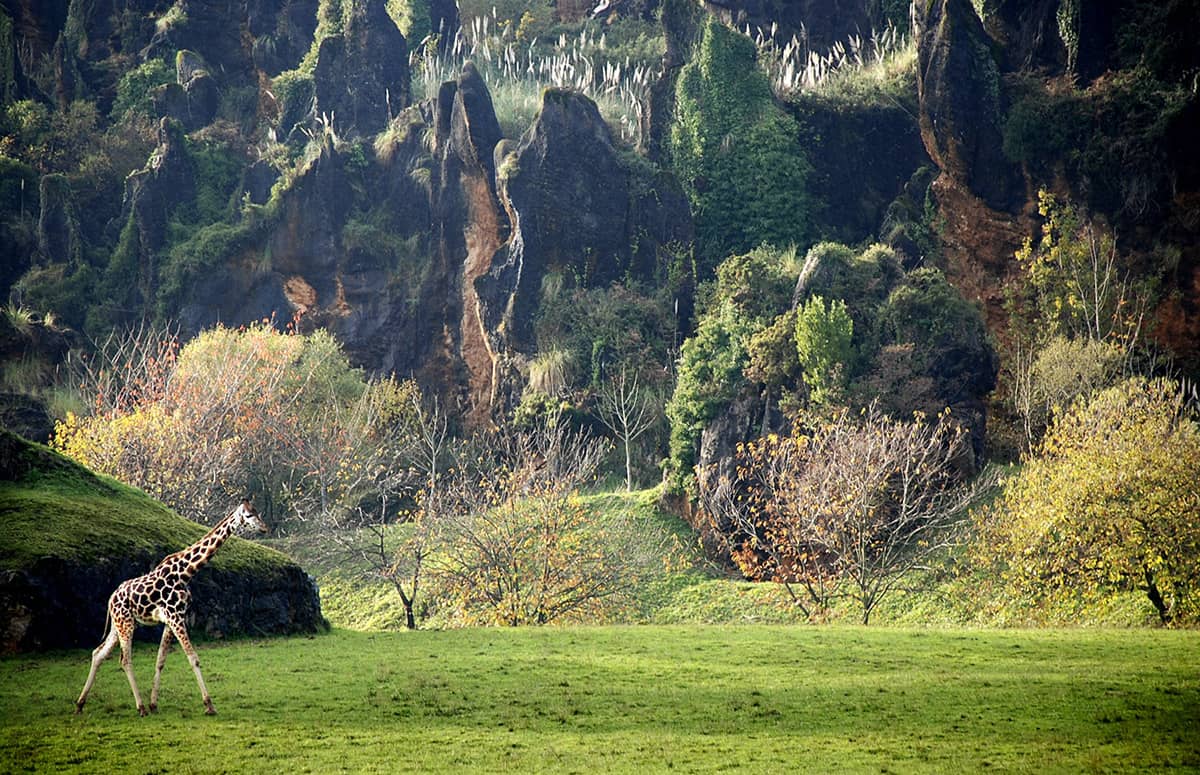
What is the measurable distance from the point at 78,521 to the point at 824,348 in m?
25.5

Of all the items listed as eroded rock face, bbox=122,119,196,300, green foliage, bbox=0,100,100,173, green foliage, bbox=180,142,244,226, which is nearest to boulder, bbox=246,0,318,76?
green foliage, bbox=180,142,244,226

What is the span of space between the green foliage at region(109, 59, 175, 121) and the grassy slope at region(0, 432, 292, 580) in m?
53.8

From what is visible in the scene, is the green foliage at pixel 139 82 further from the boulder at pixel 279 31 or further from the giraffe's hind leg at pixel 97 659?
the giraffe's hind leg at pixel 97 659

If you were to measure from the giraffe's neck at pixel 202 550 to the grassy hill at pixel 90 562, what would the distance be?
19.3 ft

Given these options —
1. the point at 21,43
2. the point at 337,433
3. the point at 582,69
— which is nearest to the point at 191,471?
the point at 337,433

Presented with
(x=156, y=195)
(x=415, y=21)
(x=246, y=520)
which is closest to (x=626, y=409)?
(x=156, y=195)

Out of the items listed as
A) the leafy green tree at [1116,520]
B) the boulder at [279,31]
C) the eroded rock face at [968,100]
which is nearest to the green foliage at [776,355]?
the leafy green tree at [1116,520]

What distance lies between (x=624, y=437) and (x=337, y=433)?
457 inches

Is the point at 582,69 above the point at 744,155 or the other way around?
above

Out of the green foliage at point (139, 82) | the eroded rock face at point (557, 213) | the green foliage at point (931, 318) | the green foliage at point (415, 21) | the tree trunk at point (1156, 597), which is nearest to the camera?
the tree trunk at point (1156, 597)

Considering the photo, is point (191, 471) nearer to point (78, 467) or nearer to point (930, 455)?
point (78, 467)

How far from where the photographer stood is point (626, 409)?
2013 inches

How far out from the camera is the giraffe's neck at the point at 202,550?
1666cm

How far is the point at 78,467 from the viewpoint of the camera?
26.7m
